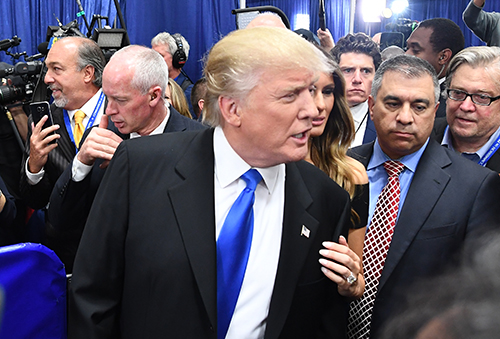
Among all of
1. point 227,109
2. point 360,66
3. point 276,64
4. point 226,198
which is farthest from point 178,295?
point 360,66

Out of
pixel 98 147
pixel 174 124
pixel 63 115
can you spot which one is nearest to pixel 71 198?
pixel 98 147

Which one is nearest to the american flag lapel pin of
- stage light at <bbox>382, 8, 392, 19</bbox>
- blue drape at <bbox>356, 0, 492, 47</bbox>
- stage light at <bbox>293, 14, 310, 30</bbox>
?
stage light at <bbox>293, 14, 310, 30</bbox>

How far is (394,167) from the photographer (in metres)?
1.83

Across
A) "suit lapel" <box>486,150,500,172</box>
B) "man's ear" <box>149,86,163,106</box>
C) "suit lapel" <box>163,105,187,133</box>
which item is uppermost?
"man's ear" <box>149,86,163,106</box>

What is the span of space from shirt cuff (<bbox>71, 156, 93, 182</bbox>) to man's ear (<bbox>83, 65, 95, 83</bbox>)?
1093 millimetres

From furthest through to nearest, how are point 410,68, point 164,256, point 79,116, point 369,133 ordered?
point 79,116, point 369,133, point 410,68, point 164,256

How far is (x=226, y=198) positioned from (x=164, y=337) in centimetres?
39

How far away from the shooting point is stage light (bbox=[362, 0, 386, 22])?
9.08m

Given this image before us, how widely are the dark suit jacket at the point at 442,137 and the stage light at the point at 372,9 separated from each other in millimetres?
7345

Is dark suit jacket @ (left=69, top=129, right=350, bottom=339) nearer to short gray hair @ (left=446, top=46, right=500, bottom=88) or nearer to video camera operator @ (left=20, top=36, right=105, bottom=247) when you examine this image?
video camera operator @ (left=20, top=36, right=105, bottom=247)

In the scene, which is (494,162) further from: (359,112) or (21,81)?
(21,81)

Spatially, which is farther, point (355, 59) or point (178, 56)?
point (178, 56)

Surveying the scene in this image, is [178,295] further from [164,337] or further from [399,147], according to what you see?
[399,147]

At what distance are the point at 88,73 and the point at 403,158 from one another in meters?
1.92
